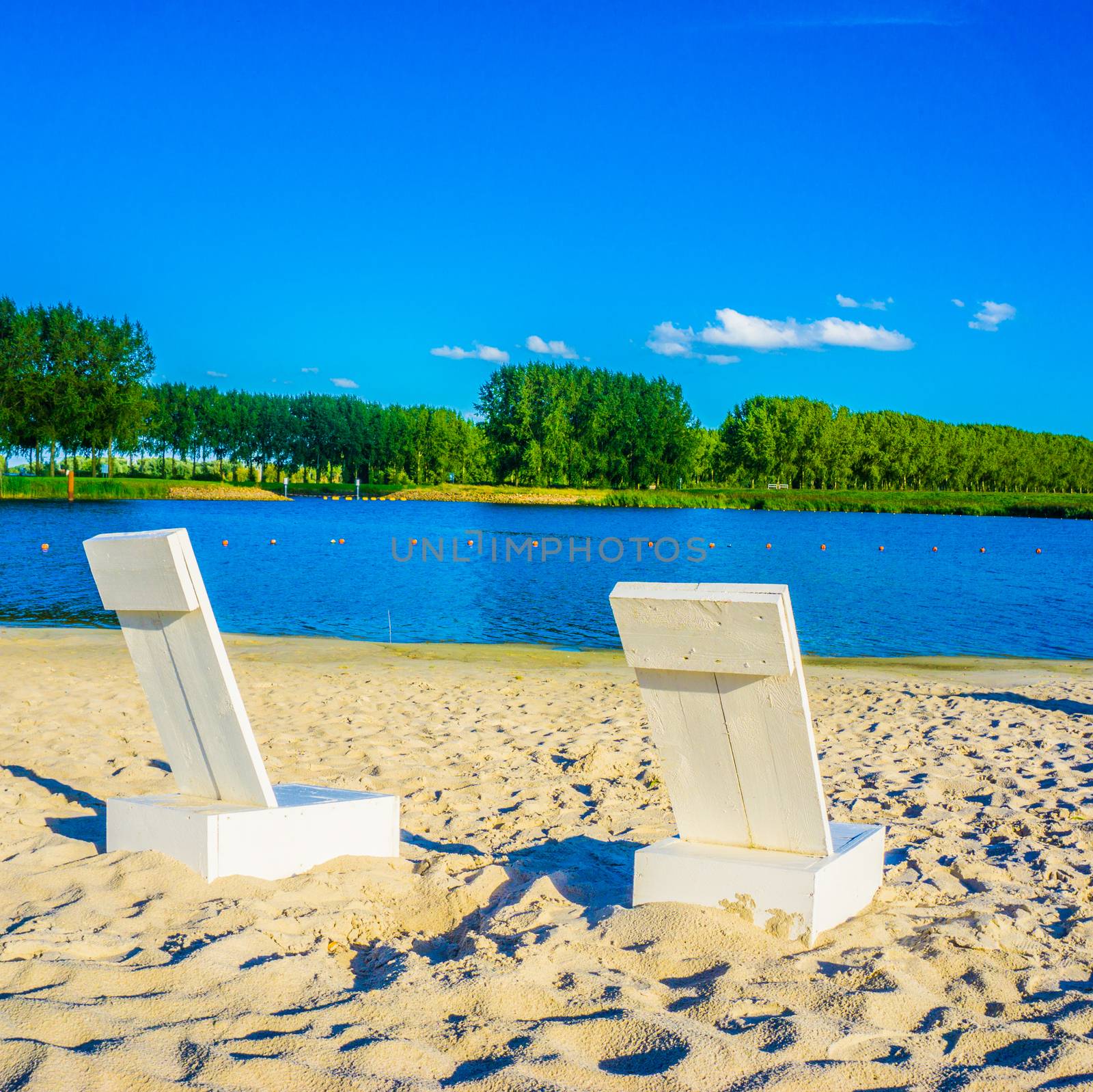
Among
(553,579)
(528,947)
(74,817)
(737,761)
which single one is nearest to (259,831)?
(528,947)

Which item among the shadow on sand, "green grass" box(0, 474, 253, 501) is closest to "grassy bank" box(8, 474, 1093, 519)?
"green grass" box(0, 474, 253, 501)

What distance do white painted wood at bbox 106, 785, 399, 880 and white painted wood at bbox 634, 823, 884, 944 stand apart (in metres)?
1.33

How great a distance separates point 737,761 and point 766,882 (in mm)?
429

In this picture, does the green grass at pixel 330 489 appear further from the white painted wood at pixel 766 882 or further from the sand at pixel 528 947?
the white painted wood at pixel 766 882

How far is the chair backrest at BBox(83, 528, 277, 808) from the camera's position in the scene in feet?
13.1

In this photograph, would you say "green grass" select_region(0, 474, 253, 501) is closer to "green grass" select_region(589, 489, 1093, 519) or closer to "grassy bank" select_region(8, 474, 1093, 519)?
"grassy bank" select_region(8, 474, 1093, 519)

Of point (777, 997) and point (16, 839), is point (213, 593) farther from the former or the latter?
point (777, 997)

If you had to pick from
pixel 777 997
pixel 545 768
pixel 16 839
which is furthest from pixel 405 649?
pixel 777 997

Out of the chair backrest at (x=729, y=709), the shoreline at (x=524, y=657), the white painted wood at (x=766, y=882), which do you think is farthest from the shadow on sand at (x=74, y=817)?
the shoreline at (x=524, y=657)

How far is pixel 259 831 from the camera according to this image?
4156 millimetres

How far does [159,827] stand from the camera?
4.22 meters

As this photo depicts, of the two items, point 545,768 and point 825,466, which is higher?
point 825,466

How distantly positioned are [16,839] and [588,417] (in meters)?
109

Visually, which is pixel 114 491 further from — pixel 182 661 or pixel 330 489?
pixel 182 661
